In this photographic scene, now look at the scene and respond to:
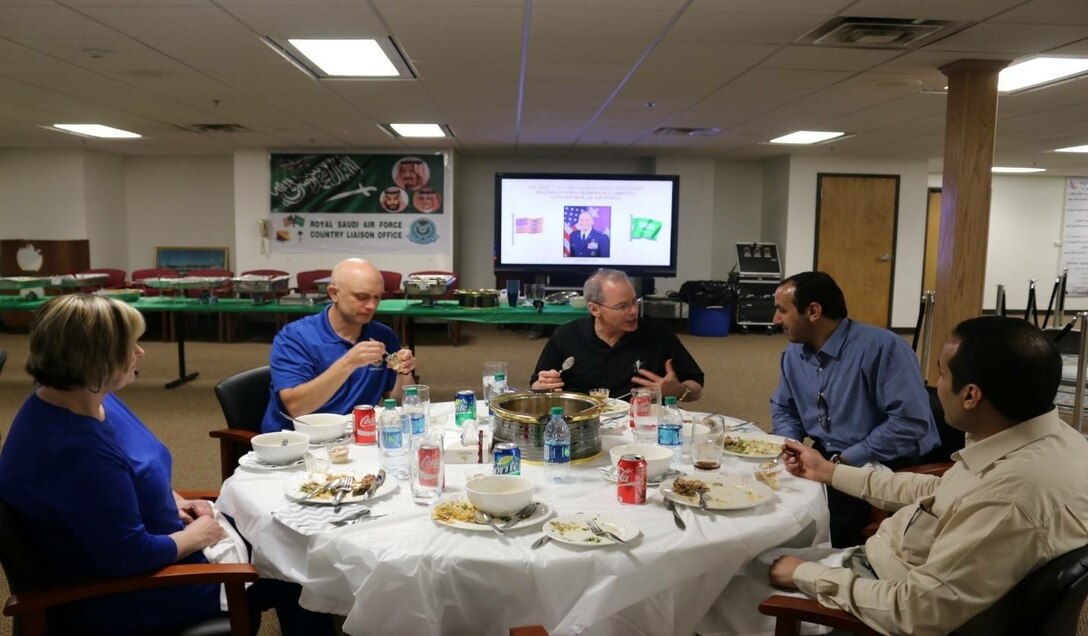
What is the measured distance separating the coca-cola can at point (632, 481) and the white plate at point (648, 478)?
15cm

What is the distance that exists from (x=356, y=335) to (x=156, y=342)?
7.09m

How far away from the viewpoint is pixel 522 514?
1677mm

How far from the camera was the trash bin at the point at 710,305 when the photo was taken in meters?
9.66

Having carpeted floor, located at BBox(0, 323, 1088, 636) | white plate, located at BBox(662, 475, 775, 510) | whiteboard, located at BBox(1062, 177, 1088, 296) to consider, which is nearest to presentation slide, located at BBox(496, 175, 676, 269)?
carpeted floor, located at BBox(0, 323, 1088, 636)

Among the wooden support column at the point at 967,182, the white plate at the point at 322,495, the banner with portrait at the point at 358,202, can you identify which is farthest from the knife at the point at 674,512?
the banner with portrait at the point at 358,202

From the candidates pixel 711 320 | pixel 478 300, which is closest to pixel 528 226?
pixel 711 320

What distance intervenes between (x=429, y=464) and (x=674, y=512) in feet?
2.02

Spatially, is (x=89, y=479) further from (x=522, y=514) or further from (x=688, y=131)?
(x=688, y=131)

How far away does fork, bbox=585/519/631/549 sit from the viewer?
5.06 ft

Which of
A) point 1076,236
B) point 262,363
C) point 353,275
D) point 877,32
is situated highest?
point 877,32

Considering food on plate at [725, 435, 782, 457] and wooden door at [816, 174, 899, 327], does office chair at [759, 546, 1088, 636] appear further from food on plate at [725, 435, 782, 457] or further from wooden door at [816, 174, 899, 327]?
wooden door at [816, 174, 899, 327]

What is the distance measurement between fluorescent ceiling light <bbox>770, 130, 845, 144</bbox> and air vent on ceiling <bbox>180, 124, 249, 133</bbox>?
607cm

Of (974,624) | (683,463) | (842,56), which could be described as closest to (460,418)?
(683,463)

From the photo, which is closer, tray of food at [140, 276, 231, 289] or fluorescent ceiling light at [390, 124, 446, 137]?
tray of food at [140, 276, 231, 289]
